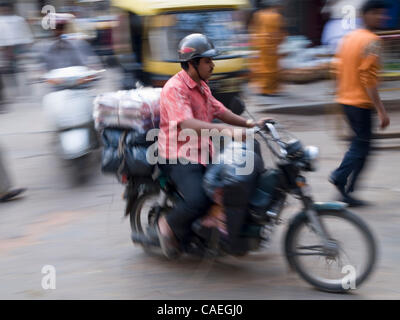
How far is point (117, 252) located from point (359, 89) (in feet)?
7.78

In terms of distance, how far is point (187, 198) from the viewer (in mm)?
3771

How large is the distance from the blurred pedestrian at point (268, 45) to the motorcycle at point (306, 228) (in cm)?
591

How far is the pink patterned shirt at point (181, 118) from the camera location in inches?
148

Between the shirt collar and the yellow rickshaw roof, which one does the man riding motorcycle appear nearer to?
the shirt collar

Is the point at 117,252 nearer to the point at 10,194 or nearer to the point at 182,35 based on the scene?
the point at 10,194

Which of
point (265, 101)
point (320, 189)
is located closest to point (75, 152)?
point (320, 189)

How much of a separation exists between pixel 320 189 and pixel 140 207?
2082 mm

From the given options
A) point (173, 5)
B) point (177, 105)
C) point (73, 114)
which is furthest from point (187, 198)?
point (173, 5)

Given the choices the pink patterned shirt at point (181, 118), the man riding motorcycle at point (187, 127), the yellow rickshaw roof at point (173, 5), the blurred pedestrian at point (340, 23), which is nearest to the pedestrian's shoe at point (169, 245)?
the man riding motorcycle at point (187, 127)

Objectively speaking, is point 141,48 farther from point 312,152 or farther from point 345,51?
point 312,152

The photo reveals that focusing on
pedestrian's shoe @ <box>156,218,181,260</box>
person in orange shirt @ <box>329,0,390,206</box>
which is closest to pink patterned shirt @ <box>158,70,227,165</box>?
pedestrian's shoe @ <box>156,218,181,260</box>

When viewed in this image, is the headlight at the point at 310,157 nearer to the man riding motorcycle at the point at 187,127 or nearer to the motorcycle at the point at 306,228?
the motorcycle at the point at 306,228

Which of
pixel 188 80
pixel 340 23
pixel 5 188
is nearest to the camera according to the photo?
pixel 188 80

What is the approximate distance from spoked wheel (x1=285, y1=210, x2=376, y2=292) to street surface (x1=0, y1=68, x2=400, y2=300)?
0.33 ft
